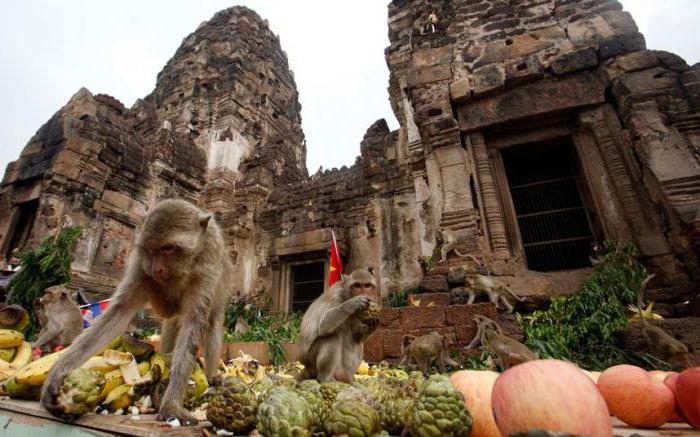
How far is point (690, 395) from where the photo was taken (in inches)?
52.9

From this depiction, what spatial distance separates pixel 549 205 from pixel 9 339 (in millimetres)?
7394

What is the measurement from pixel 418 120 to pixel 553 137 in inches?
93.7

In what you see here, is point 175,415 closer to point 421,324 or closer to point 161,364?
point 161,364

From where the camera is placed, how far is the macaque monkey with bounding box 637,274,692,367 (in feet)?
10.1

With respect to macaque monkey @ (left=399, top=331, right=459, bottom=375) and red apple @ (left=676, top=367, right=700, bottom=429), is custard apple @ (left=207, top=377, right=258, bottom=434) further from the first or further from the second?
macaque monkey @ (left=399, top=331, right=459, bottom=375)

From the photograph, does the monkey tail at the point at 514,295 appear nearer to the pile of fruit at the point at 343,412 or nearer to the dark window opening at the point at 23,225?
the pile of fruit at the point at 343,412

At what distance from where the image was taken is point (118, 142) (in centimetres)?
916

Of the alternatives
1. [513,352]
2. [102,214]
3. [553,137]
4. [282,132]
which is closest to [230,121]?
[282,132]

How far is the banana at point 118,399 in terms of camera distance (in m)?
1.85

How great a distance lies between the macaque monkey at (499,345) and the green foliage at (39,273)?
6794 millimetres

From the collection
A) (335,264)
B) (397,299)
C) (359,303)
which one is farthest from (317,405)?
(335,264)

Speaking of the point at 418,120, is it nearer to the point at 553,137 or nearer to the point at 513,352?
the point at 553,137

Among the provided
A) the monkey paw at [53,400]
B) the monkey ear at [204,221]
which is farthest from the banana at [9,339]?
the monkey ear at [204,221]

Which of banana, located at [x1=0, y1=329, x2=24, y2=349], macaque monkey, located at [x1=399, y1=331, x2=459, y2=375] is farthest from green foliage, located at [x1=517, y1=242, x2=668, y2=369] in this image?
banana, located at [x1=0, y1=329, x2=24, y2=349]
